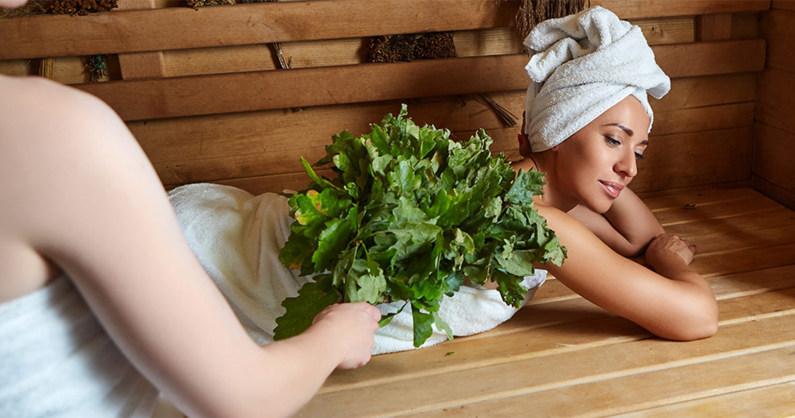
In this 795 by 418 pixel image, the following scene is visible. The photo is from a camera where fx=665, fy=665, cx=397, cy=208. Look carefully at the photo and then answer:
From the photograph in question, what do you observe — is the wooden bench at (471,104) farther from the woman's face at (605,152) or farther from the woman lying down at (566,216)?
the woman's face at (605,152)

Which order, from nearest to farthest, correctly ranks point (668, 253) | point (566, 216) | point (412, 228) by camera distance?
point (412, 228) < point (566, 216) < point (668, 253)

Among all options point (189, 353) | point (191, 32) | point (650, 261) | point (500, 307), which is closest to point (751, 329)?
point (650, 261)

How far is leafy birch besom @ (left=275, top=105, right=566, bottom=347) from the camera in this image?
4.51 ft

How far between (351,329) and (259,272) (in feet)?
2.12

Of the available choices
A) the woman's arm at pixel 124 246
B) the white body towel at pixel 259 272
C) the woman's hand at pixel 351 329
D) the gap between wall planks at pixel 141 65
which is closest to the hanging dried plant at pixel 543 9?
the white body towel at pixel 259 272

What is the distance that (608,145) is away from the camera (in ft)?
6.05

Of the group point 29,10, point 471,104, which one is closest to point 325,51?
point 471,104

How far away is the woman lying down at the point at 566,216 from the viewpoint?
1.64 m

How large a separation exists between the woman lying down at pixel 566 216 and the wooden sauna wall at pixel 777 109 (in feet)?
2.42

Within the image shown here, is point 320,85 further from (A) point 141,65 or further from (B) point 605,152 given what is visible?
(B) point 605,152

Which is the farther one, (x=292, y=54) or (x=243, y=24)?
(x=292, y=54)

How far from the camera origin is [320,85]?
2.37 metres

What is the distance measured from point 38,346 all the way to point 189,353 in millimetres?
177

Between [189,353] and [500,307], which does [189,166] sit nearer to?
[500,307]
